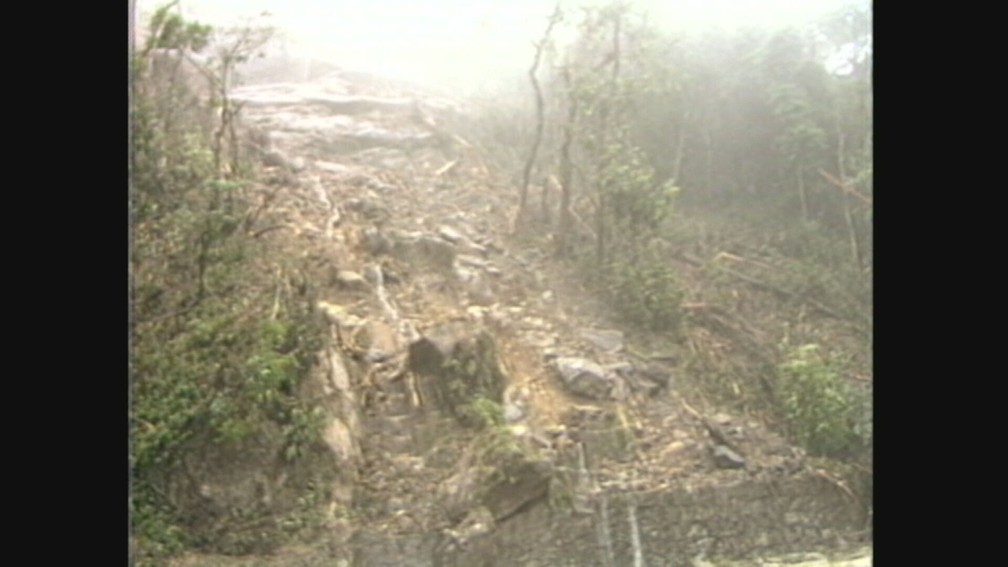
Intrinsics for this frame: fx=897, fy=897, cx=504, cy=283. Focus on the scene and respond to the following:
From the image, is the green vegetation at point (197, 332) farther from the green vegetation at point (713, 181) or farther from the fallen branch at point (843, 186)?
the fallen branch at point (843, 186)

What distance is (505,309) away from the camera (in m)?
2.90

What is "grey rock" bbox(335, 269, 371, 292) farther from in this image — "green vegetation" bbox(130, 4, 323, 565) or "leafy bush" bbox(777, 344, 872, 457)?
"leafy bush" bbox(777, 344, 872, 457)

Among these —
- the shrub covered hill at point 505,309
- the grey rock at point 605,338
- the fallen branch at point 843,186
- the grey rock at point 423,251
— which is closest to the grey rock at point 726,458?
the shrub covered hill at point 505,309

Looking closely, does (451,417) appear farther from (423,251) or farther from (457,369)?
(423,251)

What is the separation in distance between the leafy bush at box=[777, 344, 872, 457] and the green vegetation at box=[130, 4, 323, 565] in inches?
59.0

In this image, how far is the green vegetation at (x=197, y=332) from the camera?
8.40ft

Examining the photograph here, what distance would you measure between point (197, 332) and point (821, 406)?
1948 millimetres

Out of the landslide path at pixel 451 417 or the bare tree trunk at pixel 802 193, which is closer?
the landslide path at pixel 451 417

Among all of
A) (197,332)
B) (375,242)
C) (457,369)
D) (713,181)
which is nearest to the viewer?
(197,332)

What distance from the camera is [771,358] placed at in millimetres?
2926

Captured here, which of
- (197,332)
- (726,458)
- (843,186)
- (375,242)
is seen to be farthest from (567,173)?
(197,332)
